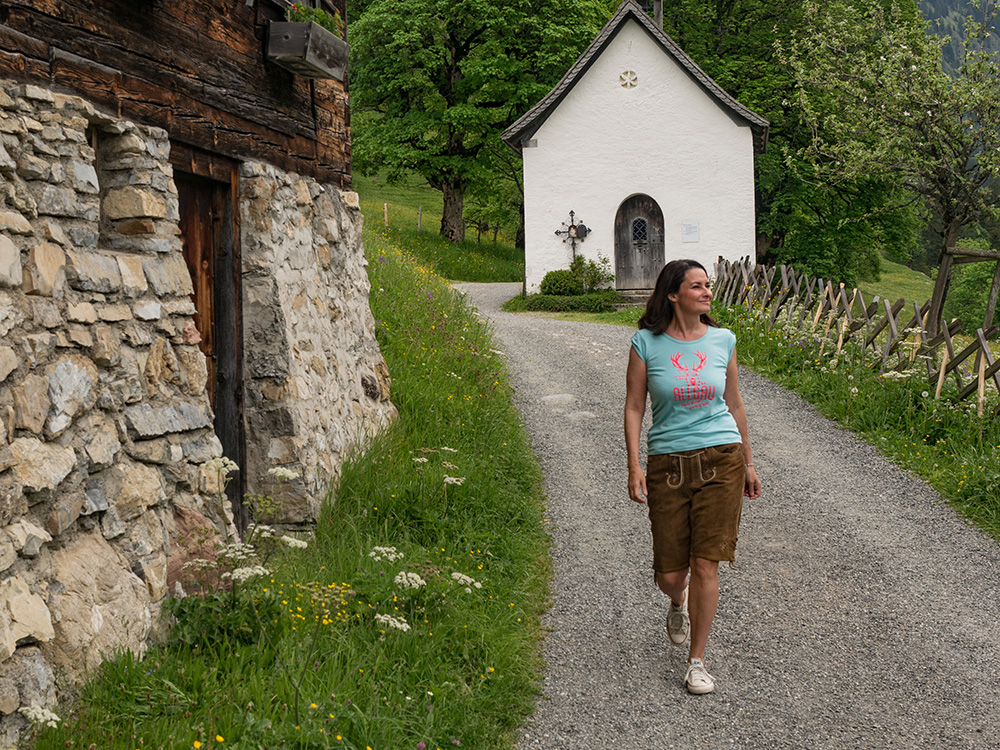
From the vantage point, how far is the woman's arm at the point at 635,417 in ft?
14.1

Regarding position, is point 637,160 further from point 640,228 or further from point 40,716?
point 40,716

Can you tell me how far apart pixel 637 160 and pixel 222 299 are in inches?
648

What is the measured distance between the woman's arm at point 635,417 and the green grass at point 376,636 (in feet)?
3.46

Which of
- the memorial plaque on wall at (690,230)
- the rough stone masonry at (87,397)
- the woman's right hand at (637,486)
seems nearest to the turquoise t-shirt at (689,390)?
the woman's right hand at (637,486)

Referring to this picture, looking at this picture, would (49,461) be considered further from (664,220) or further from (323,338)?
(664,220)

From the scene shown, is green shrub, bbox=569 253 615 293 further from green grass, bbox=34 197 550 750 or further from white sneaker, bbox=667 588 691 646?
white sneaker, bbox=667 588 691 646

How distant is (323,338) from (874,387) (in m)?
6.08

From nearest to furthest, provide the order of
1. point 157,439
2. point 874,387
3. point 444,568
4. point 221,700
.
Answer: point 221,700
point 157,439
point 444,568
point 874,387

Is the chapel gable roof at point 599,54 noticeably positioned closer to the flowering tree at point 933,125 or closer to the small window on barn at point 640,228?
the flowering tree at point 933,125

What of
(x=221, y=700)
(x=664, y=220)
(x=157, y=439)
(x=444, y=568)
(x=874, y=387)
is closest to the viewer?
(x=221, y=700)

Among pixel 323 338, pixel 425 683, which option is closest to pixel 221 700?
pixel 425 683

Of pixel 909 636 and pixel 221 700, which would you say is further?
pixel 909 636

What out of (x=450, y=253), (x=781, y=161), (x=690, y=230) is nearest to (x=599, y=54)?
(x=690, y=230)

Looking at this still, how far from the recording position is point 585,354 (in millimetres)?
13734
